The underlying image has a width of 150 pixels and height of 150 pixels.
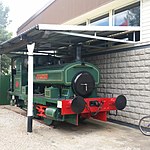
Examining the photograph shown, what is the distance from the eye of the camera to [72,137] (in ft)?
20.8

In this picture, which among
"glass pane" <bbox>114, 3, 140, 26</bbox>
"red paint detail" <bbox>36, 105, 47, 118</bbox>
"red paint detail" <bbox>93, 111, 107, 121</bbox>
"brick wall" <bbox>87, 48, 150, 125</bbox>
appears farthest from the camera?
"red paint detail" <bbox>36, 105, 47, 118</bbox>

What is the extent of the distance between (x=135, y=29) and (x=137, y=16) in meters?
0.49

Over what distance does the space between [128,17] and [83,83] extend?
2.54 metres

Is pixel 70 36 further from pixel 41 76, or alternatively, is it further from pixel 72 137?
pixel 72 137

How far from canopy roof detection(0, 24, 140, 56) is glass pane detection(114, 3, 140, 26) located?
39 centimetres

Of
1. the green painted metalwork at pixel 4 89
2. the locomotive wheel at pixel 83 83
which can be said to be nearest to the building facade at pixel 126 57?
the locomotive wheel at pixel 83 83

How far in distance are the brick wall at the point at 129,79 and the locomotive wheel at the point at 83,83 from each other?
1.12 meters

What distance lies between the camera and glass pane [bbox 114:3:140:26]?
7.48m

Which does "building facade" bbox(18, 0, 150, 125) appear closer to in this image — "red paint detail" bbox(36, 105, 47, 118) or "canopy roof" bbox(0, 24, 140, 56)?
"canopy roof" bbox(0, 24, 140, 56)

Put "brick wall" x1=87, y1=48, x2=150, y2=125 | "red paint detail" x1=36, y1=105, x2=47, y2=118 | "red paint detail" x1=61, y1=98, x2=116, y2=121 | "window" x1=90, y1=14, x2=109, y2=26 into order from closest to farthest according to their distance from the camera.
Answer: "red paint detail" x1=61, y1=98, x2=116, y2=121, "brick wall" x1=87, y1=48, x2=150, y2=125, "red paint detail" x1=36, y1=105, x2=47, y2=118, "window" x1=90, y1=14, x2=109, y2=26

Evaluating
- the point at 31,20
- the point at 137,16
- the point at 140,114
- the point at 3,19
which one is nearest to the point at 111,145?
the point at 140,114

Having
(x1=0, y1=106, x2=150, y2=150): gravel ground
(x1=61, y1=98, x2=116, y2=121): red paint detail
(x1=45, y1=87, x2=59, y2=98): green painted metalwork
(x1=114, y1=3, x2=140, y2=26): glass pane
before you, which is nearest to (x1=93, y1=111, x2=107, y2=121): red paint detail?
(x1=61, y1=98, x2=116, y2=121): red paint detail

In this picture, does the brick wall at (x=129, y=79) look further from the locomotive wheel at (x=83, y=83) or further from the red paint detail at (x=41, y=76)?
the red paint detail at (x=41, y=76)

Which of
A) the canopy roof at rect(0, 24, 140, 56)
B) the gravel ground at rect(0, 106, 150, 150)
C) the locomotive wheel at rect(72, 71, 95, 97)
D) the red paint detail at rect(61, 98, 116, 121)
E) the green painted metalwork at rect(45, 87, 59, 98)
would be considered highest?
the canopy roof at rect(0, 24, 140, 56)
